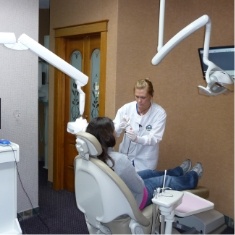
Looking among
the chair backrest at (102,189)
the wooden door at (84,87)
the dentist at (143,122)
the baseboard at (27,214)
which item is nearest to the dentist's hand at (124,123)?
the dentist at (143,122)

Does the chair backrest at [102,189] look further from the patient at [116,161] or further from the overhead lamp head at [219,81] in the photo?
the overhead lamp head at [219,81]

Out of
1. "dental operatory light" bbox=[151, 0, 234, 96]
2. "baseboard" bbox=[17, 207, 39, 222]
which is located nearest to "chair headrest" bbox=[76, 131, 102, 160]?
"dental operatory light" bbox=[151, 0, 234, 96]

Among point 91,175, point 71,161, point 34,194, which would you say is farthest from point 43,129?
point 91,175

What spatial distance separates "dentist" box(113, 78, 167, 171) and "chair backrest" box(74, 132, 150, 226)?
68 cm

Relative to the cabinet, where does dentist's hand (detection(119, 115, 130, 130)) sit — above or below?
above

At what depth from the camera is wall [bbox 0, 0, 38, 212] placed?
294cm

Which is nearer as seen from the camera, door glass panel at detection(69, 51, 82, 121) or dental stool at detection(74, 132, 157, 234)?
dental stool at detection(74, 132, 157, 234)

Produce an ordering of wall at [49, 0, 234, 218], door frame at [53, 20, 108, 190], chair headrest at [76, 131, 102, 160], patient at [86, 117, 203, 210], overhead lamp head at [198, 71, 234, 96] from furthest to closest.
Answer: door frame at [53, 20, 108, 190], wall at [49, 0, 234, 218], patient at [86, 117, 203, 210], chair headrest at [76, 131, 102, 160], overhead lamp head at [198, 71, 234, 96]

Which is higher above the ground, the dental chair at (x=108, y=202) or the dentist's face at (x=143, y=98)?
the dentist's face at (x=143, y=98)

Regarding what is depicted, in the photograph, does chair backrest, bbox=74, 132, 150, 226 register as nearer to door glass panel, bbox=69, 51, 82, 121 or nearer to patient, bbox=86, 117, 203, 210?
patient, bbox=86, 117, 203, 210

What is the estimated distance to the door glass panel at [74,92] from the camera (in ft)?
12.7

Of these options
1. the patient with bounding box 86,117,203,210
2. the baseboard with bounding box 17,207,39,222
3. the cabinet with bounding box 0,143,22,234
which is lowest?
the baseboard with bounding box 17,207,39,222

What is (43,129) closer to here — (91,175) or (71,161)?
(71,161)

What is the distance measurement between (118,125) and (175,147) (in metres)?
1.13
